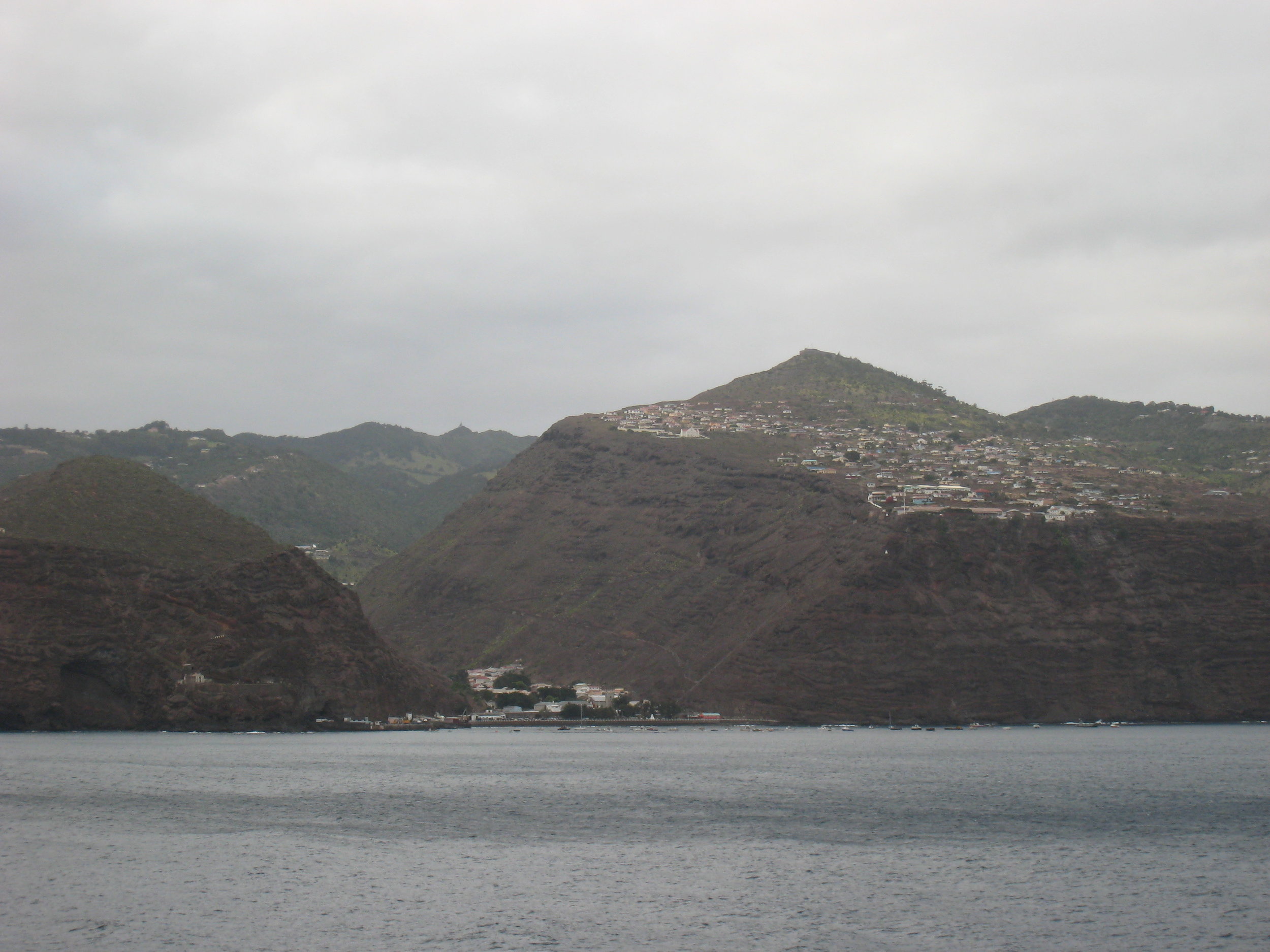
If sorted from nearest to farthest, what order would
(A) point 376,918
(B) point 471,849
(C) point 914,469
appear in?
(A) point 376,918 < (B) point 471,849 < (C) point 914,469

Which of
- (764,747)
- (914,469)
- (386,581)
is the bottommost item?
(764,747)

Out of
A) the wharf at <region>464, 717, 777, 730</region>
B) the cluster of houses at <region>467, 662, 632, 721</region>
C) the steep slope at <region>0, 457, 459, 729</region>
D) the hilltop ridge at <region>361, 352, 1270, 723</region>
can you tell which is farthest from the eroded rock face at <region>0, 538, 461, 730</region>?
the hilltop ridge at <region>361, 352, 1270, 723</region>

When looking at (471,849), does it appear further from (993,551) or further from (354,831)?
(993,551)

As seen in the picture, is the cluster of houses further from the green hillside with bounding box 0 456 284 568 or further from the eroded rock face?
the green hillside with bounding box 0 456 284 568

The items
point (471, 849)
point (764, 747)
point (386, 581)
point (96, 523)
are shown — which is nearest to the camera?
point (471, 849)

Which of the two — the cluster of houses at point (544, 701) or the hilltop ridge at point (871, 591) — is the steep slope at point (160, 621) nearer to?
the cluster of houses at point (544, 701)

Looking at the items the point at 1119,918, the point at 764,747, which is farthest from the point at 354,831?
the point at 764,747

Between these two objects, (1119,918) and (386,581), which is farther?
(386,581)
